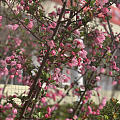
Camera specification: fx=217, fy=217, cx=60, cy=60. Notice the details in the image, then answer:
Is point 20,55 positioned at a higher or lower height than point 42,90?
higher

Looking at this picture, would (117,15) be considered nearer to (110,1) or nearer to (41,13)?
(110,1)

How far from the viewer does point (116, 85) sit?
3.79 meters

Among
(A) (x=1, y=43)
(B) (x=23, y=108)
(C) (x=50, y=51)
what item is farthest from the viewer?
(A) (x=1, y=43)

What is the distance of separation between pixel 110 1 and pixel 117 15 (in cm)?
157

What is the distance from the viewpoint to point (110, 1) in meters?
2.15

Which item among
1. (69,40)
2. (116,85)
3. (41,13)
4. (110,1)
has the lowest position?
(116,85)

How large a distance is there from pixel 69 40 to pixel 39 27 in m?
0.36

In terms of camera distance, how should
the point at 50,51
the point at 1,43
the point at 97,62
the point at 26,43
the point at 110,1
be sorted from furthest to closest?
the point at 26,43
the point at 1,43
the point at 97,62
the point at 110,1
the point at 50,51

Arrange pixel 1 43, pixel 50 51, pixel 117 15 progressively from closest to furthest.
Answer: pixel 50 51 → pixel 117 15 → pixel 1 43

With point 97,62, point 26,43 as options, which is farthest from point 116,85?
point 26,43

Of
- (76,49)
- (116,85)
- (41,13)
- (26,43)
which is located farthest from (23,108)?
(26,43)

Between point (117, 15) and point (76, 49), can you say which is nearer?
point (76, 49)

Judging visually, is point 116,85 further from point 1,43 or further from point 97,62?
point 1,43

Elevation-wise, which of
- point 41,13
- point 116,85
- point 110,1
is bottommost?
point 116,85
